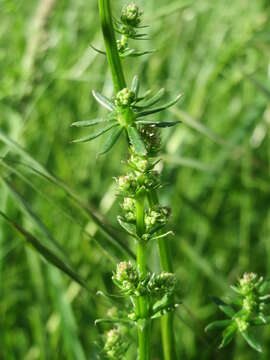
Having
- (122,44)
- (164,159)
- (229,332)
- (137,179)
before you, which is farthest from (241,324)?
(164,159)

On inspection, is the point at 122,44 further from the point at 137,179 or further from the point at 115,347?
the point at 115,347

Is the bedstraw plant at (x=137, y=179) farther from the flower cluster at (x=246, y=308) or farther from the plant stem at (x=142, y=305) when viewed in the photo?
the flower cluster at (x=246, y=308)

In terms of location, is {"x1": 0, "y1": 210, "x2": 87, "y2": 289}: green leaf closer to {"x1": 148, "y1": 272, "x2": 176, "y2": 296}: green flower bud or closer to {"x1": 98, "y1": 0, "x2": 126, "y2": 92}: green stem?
{"x1": 148, "y1": 272, "x2": 176, "y2": 296}: green flower bud

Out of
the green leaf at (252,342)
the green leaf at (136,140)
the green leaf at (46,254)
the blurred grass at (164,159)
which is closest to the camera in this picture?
the green leaf at (136,140)

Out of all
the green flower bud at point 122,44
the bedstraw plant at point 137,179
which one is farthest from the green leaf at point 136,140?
the green flower bud at point 122,44

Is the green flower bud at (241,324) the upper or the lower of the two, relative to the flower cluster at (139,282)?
lower

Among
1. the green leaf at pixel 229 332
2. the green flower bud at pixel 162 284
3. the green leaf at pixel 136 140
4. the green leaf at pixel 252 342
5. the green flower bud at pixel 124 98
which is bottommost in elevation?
the green leaf at pixel 252 342

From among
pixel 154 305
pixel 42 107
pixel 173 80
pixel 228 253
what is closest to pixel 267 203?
pixel 228 253
